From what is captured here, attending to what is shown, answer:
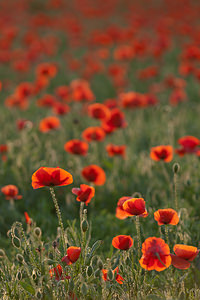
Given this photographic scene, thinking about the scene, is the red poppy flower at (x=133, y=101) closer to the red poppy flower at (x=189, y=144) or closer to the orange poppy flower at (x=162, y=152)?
the red poppy flower at (x=189, y=144)

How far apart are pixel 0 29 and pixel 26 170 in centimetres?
670

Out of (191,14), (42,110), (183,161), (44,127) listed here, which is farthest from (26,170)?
(191,14)

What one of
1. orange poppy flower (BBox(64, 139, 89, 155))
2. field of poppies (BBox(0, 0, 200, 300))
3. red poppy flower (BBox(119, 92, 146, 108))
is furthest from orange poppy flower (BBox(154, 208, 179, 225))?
red poppy flower (BBox(119, 92, 146, 108))

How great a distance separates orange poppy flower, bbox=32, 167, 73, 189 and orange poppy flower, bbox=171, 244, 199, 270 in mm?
517

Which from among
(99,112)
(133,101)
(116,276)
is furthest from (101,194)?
(133,101)

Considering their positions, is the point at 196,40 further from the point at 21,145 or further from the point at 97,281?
the point at 97,281

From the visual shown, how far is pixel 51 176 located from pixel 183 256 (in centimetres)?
62

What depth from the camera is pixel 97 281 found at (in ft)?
5.52

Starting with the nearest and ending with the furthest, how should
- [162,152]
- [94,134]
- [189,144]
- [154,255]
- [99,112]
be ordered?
[154,255], [162,152], [189,144], [94,134], [99,112]

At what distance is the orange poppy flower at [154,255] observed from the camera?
55.2 inches

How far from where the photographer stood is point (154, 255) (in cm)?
142

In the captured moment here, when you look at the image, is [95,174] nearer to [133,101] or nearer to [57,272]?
[57,272]

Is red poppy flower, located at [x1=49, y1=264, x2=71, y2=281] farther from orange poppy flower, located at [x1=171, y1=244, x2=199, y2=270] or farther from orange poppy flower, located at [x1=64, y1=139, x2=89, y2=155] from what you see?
orange poppy flower, located at [x1=64, y1=139, x2=89, y2=155]

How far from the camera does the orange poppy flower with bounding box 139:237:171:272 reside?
1.40 m
